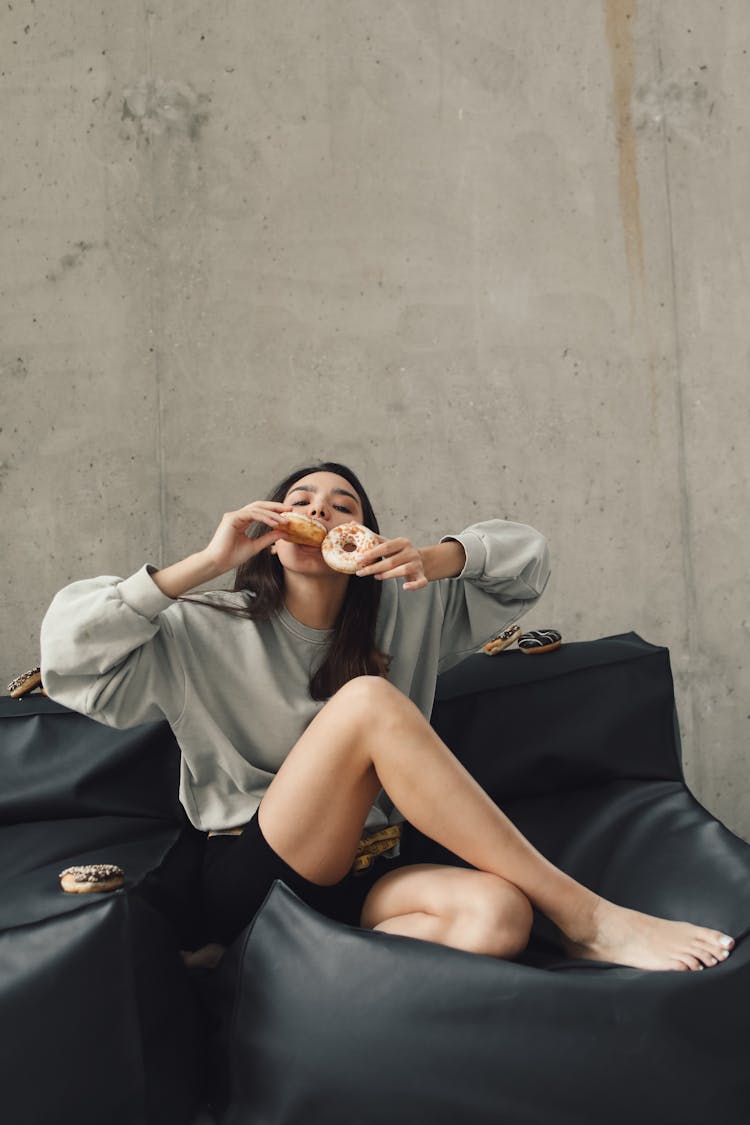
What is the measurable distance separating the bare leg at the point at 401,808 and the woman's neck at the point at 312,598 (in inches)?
12.4

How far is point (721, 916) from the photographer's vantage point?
1.48 m

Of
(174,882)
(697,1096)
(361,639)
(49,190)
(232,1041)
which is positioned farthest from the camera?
(49,190)

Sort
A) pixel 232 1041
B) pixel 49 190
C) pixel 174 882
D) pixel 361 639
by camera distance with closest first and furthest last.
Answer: pixel 232 1041, pixel 174 882, pixel 361 639, pixel 49 190

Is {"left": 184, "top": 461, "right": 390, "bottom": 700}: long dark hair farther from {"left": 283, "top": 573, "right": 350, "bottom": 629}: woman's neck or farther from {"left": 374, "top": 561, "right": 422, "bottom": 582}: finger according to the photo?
{"left": 374, "top": 561, "right": 422, "bottom": 582}: finger

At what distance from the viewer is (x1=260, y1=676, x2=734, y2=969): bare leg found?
4.92 feet

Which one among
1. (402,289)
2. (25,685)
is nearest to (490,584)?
(25,685)

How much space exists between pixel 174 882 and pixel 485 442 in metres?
1.51

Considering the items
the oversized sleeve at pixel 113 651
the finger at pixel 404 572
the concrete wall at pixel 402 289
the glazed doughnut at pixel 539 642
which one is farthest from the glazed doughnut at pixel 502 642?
the oversized sleeve at pixel 113 651

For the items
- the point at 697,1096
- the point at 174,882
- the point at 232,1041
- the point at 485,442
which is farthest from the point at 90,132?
the point at 697,1096

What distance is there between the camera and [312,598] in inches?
74.5

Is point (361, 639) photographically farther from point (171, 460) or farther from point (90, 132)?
point (90, 132)

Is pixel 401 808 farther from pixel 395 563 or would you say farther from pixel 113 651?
pixel 113 651

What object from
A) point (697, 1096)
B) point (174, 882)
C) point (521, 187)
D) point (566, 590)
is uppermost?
point (521, 187)

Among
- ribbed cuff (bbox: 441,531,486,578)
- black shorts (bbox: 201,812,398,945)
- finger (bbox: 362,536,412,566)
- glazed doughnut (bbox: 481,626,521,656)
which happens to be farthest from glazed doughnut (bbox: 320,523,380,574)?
glazed doughnut (bbox: 481,626,521,656)
